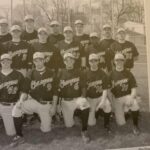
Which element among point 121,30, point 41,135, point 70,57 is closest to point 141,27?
point 121,30

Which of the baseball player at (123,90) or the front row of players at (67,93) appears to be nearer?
the front row of players at (67,93)

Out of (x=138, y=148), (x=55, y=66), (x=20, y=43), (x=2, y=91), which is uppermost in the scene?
(x=20, y=43)

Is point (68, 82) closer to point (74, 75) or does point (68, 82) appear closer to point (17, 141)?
point (74, 75)

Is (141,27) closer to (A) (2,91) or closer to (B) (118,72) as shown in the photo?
(B) (118,72)

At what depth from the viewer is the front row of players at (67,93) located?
1731mm

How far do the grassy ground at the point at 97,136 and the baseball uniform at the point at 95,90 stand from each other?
48 mm

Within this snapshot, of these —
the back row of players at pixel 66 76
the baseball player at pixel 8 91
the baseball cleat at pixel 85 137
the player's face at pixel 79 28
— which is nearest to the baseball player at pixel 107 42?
the back row of players at pixel 66 76

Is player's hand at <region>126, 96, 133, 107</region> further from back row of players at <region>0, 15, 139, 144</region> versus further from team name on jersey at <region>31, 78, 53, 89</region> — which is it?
team name on jersey at <region>31, 78, 53, 89</region>

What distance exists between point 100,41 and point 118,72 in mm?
181

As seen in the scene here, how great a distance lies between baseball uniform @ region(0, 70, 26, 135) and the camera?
5.66 feet

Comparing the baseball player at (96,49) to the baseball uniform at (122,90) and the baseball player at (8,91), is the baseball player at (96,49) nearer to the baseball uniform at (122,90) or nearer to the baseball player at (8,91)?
the baseball uniform at (122,90)

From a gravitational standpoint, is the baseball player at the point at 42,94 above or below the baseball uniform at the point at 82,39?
below

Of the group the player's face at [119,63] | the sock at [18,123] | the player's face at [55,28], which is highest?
the player's face at [55,28]

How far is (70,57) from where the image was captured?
1809 mm
